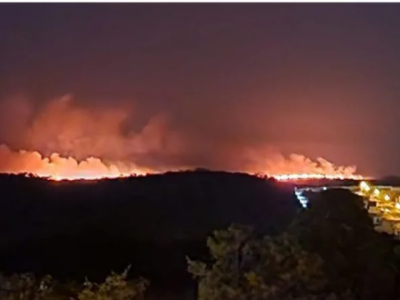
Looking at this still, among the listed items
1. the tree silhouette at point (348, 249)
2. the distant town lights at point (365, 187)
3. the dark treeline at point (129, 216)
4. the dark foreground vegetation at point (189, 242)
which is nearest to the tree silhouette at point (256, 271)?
the dark foreground vegetation at point (189, 242)

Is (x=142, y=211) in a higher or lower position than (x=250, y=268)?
higher

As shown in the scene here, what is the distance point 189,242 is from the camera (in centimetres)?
748

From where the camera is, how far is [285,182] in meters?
7.94

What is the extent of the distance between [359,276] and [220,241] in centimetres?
124

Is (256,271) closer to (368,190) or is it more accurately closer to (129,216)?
(129,216)

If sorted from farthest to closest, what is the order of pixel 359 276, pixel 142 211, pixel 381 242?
pixel 142 211 → pixel 381 242 → pixel 359 276

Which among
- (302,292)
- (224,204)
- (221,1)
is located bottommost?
(302,292)

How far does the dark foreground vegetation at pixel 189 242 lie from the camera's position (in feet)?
14.1

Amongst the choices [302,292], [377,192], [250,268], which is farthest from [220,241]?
[377,192]

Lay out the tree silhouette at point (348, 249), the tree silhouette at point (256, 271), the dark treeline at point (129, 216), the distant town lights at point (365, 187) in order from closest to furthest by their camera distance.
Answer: the tree silhouette at point (256, 271) → the tree silhouette at point (348, 249) → the dark treeline at point (129, 216) → the distant town lights at point (365, 187)

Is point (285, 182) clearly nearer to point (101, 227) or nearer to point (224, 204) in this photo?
point (224, 204)

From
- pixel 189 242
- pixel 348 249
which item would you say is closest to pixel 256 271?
pixel 348 249

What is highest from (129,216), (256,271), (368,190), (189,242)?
(368,190)

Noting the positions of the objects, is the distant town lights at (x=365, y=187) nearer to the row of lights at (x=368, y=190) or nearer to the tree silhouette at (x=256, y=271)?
the row of lights at (x=368, y=190)
